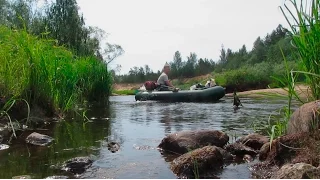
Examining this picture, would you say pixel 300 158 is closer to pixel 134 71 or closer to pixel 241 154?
pixel 241 154

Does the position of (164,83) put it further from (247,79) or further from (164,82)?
(247,79)

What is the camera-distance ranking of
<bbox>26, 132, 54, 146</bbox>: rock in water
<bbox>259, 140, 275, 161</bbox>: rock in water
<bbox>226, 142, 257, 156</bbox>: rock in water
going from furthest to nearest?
<bbox>26, 132, 54, 146</bbox>: rock in water, <bbox>226, 142, 257, 156</bbox>: rock in water, <bbox>259, 140, 275, 161</bbox>: rock in water

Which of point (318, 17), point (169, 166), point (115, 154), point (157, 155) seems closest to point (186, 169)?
point (169, 166)

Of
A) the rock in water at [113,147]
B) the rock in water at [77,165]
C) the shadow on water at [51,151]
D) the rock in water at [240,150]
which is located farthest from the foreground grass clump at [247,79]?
the rock in water at [77,165]

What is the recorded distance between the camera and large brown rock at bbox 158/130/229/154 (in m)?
4.40

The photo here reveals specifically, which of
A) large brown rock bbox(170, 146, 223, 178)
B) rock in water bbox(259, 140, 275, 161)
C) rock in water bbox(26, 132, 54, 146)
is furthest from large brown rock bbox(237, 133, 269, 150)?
rock in water bbox(26, 132, 54, 146)

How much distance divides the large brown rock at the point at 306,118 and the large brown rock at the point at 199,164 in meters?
0.92

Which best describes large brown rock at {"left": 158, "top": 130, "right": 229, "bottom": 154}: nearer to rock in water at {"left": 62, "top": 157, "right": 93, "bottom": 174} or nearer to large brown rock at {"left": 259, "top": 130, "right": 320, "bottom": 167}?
large brown rock at {"left": 259, "top": 130, "right": 320, "bottom": 167}

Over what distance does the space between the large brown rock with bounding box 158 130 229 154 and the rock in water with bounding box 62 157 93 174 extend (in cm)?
123

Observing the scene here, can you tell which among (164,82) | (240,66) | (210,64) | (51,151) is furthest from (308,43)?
(210,64)

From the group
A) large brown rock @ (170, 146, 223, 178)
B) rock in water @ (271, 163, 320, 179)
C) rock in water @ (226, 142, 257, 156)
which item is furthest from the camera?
rock in water @ (226, 142, 257, 156)

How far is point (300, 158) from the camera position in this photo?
3.42 metres

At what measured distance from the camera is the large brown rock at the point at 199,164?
131 inches

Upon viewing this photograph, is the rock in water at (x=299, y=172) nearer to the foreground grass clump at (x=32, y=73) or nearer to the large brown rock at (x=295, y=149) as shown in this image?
the large brown rock at (x=295, y=149)
